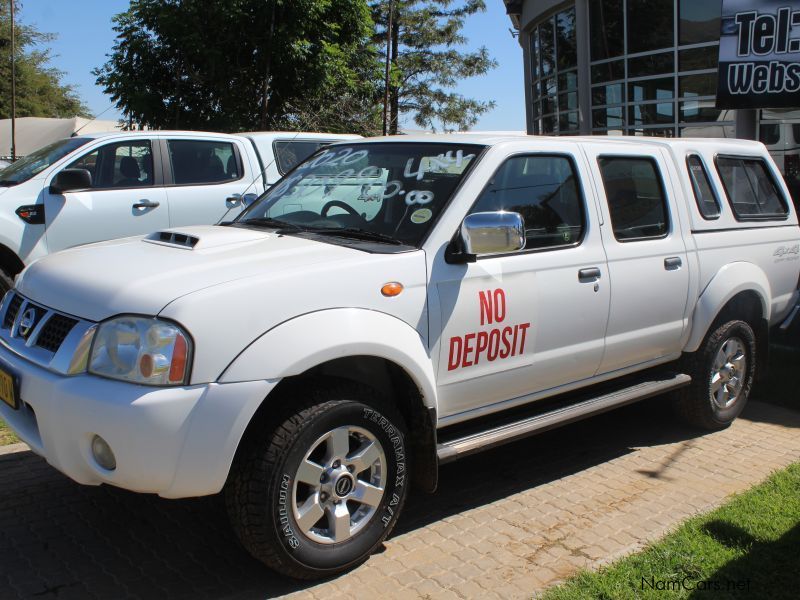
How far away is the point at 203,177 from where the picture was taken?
8219 millimetres

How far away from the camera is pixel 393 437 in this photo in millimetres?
3480

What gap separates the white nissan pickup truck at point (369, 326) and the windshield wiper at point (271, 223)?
14mm

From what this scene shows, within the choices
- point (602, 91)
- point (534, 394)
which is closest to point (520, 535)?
point (534, 394)

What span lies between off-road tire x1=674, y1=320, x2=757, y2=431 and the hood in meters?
2.80

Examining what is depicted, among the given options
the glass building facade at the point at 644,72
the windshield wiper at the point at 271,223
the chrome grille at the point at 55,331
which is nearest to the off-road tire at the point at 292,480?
the chrome grille at the point at 55,331

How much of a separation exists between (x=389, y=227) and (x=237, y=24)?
62.7 ft

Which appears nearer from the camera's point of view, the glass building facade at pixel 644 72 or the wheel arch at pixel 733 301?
the wheel arch at pixel 733 301

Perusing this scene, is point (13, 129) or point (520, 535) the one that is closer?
point (520, 535)

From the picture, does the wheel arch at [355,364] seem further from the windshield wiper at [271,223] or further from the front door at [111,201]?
the front door at [111,201]

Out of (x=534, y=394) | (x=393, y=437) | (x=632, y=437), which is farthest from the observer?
Answer: (x=632, y=437)

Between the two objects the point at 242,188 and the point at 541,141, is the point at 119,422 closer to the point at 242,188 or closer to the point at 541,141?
the point at 541,141

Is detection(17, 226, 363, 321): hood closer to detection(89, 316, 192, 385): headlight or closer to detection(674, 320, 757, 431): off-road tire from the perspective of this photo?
detection(89, 316, 192, 385): headlight

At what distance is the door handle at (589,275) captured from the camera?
428cm

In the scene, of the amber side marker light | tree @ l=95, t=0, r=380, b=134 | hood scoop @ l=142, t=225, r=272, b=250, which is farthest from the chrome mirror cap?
tree @ l=95, t=0, r=380, b=134
